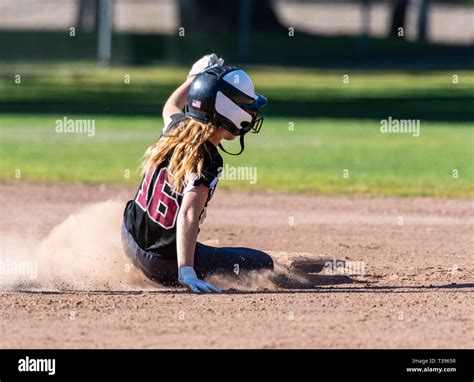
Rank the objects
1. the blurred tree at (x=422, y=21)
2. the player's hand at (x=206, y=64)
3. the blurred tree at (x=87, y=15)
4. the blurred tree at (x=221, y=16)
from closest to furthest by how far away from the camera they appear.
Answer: the player's hand at (x=206, y=64)
the blurred tree at (x=422, y=21)
the blurred tree at (x=221, y=16)
the blurred tree at (x=87, y=15)

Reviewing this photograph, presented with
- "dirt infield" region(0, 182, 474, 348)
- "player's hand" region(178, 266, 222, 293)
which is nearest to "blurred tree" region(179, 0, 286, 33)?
"dirt infield" region(0, 182, 474, 348)

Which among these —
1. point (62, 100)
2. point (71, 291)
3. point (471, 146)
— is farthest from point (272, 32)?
point (71, 291)

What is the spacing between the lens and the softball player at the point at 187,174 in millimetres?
7098

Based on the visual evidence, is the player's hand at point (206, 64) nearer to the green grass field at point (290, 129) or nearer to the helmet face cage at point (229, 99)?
the helmet face cage at point (229, 99)

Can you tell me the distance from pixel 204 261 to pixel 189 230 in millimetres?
861

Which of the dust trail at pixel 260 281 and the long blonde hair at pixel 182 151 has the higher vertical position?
the long blonde hair at pixel 182 151

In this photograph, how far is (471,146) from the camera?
17.6 meters

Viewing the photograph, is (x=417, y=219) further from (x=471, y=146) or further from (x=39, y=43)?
(x=39, y=43)

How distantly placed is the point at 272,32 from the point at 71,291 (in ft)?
103

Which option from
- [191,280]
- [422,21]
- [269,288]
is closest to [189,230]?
[191,280]

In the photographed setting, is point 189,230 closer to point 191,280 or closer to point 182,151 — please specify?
point 191,280

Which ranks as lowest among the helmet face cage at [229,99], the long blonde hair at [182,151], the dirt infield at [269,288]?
the dirt infield at [269,288]

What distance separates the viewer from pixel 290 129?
2025cm

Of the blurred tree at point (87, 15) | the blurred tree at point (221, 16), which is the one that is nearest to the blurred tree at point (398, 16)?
the blurred tree at point (221, 16)
